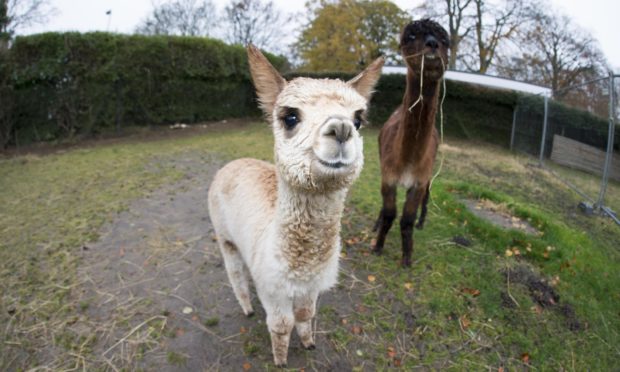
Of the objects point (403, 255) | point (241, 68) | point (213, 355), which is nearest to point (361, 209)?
point (403, 255)

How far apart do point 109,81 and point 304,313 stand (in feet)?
43.8

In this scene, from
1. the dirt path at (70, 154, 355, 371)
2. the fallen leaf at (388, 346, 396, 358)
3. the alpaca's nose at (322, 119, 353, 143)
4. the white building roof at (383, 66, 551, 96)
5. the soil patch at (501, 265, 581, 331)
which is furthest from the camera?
the white building roof at (383, 66, 551, 96)

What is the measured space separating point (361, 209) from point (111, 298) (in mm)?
3796

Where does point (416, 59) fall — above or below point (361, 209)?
above

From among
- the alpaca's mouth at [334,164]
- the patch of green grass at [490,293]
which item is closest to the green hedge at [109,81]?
the patch of green grass at [490,293]

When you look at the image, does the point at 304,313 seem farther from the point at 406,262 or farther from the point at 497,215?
the point at 497,215

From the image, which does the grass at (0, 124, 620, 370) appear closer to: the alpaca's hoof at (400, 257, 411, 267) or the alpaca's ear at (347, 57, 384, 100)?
the alpaca's hoof at (400, 257, 411, 267)

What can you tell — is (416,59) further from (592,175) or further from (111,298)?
(592,175)

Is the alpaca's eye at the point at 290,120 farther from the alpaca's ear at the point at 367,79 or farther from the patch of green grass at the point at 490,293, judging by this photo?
the patch of green grass at the point at 490,293

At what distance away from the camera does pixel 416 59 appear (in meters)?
3.14

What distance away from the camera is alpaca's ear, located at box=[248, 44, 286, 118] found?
2018mm

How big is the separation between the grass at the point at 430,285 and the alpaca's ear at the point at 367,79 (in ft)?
7.11

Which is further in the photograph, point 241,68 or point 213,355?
point 241,68

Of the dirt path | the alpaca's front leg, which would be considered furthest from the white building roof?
the alpaca's front leg
